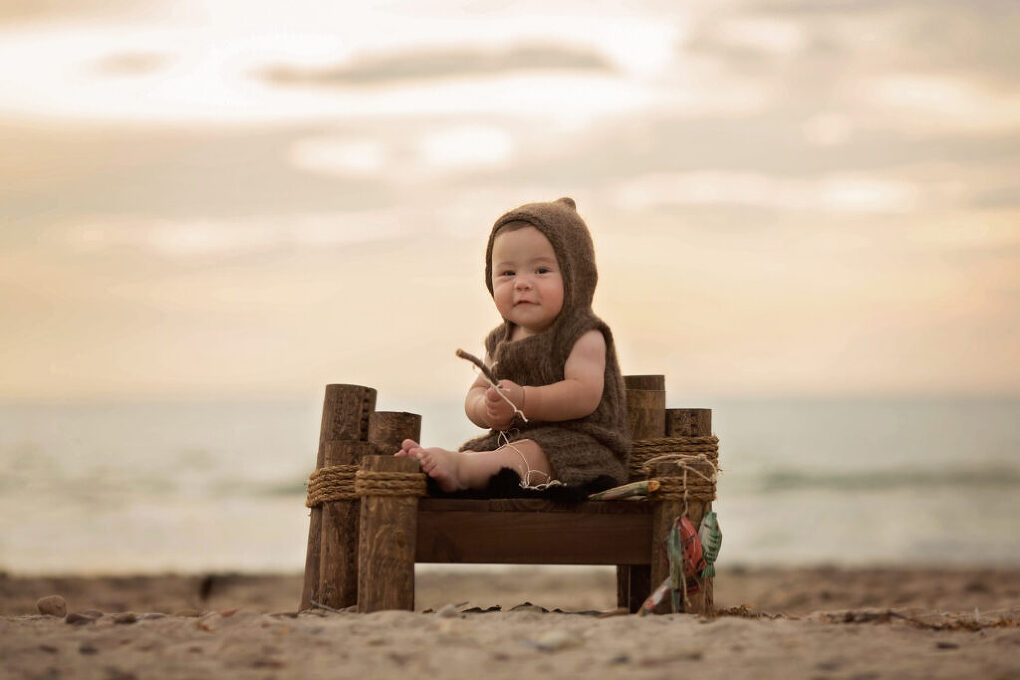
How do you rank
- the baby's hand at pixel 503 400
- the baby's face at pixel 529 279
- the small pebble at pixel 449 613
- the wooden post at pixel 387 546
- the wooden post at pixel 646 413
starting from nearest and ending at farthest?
the small pebble at pixel 449 613
the wooden post at pixel 387 546
the baby's hand at pixel 503 400
the baby's face at pixel 529 279
the wooden post at pixel 646 413

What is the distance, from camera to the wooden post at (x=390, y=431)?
5219 millimetres

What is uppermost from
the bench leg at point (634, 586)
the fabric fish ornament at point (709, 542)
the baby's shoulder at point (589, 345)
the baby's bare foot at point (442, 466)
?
the baby's shoulder at point (589, 345)

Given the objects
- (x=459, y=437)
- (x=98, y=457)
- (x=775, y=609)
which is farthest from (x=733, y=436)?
(x=775, y=609)

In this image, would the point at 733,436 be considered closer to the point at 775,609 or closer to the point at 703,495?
the point at 775,609

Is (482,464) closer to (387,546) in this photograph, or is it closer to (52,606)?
(387,546)

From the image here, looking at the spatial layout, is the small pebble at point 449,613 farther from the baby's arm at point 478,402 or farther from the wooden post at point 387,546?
the baby's arm at point 478,402

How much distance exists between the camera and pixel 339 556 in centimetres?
496

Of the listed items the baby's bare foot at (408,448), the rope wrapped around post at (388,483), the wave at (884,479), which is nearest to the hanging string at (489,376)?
the baby's bare foot at (408,448)

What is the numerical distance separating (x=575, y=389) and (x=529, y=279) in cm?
55

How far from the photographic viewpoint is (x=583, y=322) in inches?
197

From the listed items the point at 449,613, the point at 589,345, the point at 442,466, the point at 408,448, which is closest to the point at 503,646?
the point at 449,613

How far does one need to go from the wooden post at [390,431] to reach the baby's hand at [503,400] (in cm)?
58

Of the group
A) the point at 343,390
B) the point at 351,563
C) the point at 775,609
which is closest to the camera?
the point at 351,563

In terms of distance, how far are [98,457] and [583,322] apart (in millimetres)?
23536
